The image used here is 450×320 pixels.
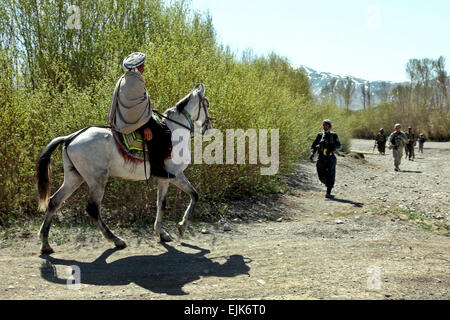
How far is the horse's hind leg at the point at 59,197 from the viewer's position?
5223mm

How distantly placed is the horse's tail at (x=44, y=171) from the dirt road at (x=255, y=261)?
0.75 m

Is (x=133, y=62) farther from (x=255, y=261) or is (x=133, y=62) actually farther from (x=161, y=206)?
(x=255, y=261)

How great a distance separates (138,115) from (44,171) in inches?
57.7

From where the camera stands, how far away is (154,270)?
15.6ft

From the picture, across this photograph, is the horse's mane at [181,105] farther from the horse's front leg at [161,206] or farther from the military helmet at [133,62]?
the horse's front leg at [161,206]

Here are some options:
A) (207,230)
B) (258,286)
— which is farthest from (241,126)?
(258,286)

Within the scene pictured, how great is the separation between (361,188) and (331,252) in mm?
8644

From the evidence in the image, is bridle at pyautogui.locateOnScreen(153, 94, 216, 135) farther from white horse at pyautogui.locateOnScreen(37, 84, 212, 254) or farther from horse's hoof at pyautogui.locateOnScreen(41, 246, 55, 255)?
horse's hoof at pyautogui.locateOnScreen(41, 246, 55, 255)

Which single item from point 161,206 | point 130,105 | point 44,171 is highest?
point 130,105

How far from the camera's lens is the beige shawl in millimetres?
5254

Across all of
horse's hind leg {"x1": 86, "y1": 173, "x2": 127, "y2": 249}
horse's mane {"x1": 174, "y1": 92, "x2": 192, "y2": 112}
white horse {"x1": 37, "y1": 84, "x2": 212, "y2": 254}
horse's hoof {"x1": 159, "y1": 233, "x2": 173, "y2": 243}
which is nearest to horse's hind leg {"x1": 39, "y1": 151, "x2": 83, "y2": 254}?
white horse {"x1": 37, "y1": 84, "x2": 212, "y2": 254}

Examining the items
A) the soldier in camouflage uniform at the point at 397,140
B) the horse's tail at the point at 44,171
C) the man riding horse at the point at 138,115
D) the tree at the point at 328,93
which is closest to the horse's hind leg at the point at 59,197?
the horse's tail at the point at 44,171

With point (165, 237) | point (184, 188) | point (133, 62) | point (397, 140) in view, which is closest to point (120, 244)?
point (165, 237)
